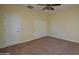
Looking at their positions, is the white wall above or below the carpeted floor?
above

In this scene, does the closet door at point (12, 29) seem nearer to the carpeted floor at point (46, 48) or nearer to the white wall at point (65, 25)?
the carpeted floor at point (46, 48)

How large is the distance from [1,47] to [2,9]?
17.4 inches

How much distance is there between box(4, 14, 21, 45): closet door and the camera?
1853 mm

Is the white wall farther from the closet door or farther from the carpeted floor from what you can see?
the closet door

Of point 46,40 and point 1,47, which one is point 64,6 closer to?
point 46,40

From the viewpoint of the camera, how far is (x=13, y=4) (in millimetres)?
1801

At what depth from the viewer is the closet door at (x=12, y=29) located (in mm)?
1853

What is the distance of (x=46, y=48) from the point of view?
6.23ft

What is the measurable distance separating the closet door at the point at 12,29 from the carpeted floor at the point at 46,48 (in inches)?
3.3

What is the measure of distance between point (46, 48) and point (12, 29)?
456 mm

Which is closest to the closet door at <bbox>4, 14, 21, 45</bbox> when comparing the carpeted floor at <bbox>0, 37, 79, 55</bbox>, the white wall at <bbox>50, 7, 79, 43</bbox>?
the carpeted floor at <bbox>0, 37, 79, 55</bbox>

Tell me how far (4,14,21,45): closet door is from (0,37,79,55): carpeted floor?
84mm

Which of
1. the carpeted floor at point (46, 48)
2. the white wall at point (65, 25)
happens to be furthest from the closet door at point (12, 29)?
the white wall at point (65, 25)
